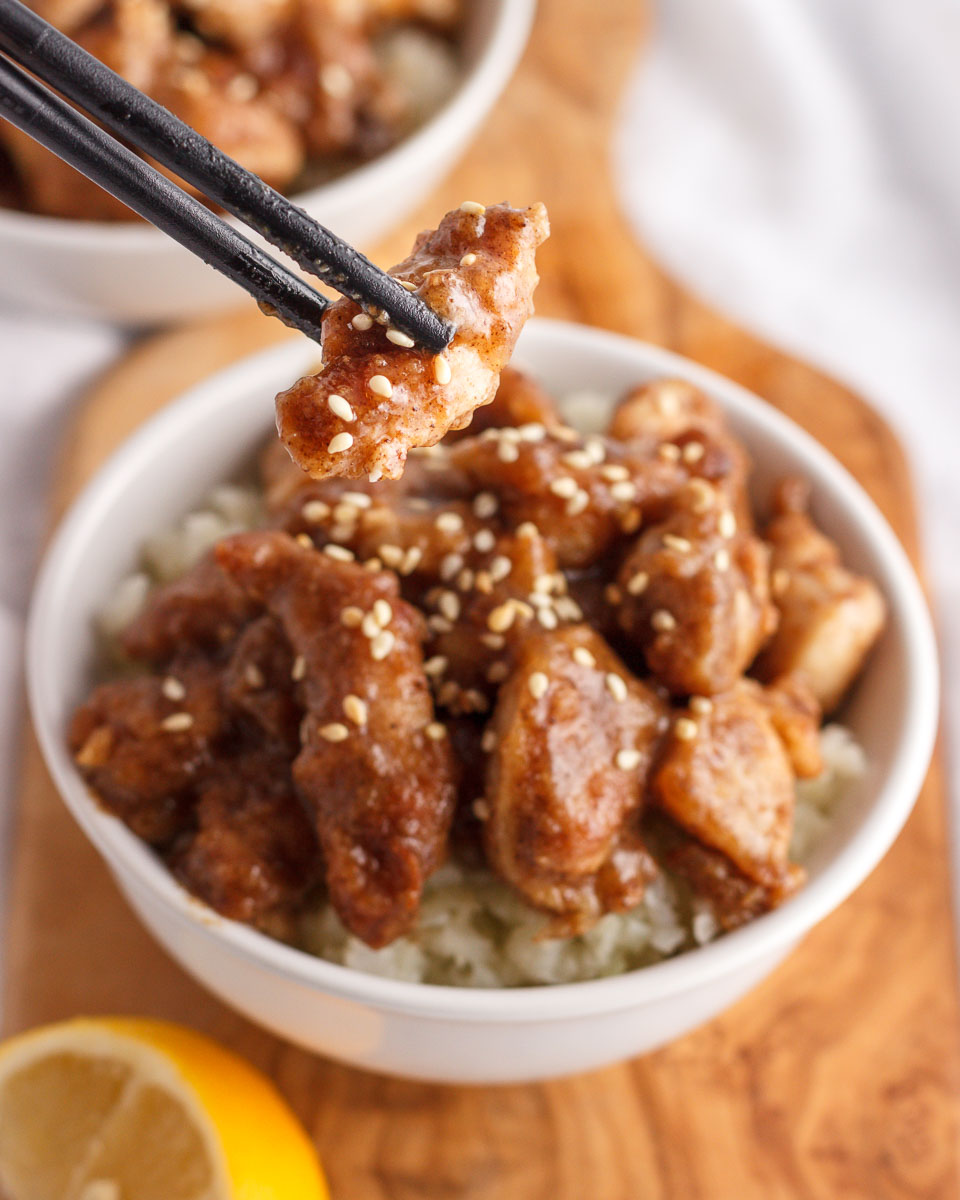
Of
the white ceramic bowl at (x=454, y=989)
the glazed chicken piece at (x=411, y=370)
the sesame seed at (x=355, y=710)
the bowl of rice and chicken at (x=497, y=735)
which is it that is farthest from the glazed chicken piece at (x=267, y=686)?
the glazed chicken piece at (x=411, y=370)

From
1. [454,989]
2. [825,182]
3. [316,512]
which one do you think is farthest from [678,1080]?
[825,182]

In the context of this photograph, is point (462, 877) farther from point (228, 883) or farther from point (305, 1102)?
point (305, 1102)

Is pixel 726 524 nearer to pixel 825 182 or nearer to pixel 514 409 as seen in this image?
pixel 514 409

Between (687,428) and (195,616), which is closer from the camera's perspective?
(195,616)

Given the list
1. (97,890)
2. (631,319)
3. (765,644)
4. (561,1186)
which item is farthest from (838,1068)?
(631,319)

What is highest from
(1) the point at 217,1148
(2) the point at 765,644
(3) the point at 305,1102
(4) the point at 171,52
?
(2) the point at 765,644

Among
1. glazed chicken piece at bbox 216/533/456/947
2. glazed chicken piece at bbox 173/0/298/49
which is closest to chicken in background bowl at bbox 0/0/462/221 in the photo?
glazed chicken piece at bbox 173/0/298/49
